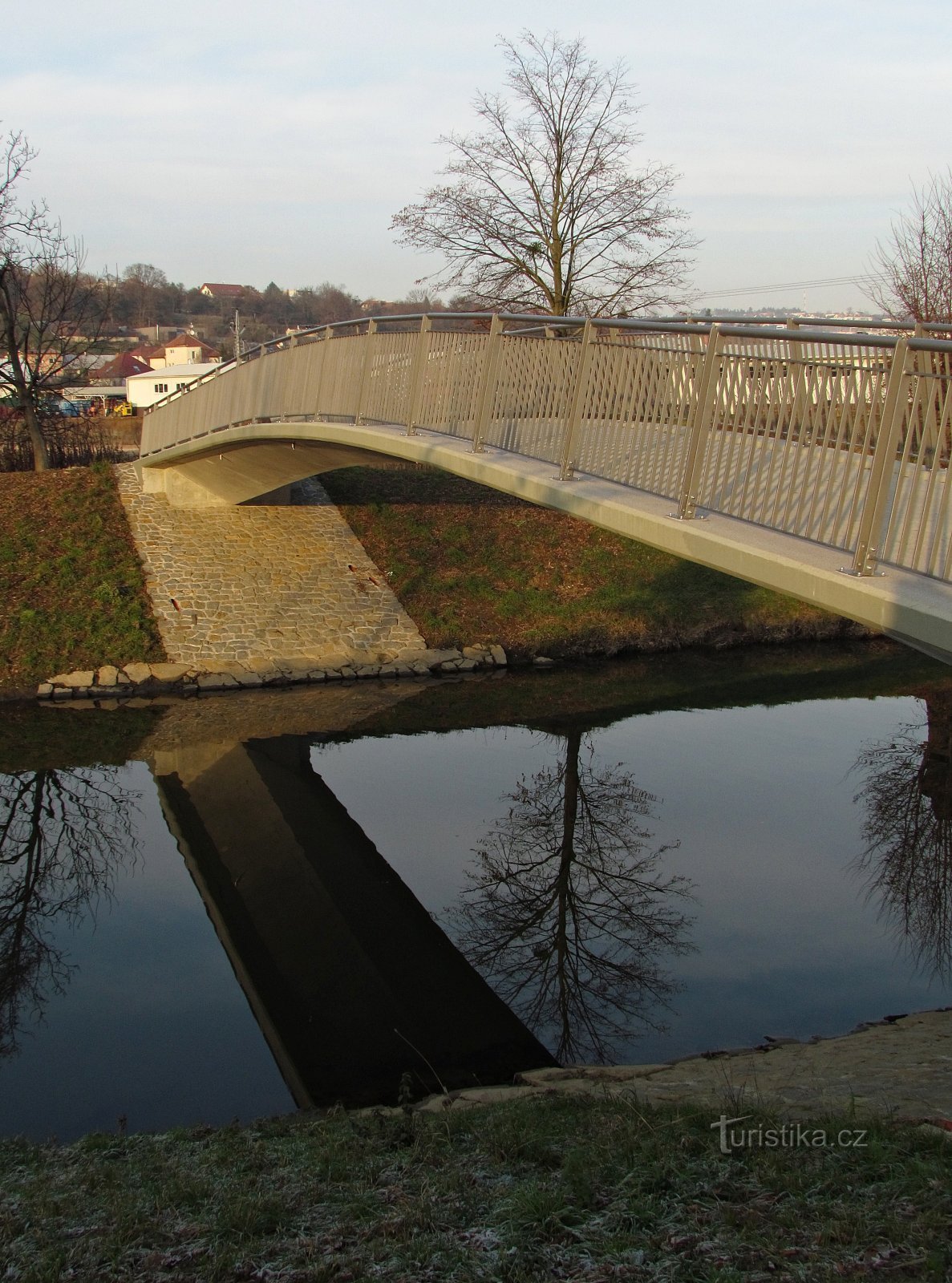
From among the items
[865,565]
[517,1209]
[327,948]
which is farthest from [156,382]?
[517,1209]

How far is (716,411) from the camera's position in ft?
23.8

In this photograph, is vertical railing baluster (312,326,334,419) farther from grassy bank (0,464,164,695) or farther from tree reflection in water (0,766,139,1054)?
tree reflection in water (0,766,139,1054)

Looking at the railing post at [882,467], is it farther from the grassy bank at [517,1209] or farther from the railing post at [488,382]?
the railing post at [488,382]

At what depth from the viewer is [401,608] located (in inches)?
767

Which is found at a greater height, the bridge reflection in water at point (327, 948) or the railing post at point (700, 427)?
the railing post at point (700, 427)

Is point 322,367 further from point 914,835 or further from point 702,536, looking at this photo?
point 914,835

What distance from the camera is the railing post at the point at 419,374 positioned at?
11.7 m

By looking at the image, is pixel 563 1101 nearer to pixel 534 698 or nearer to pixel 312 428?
pixel 312 428

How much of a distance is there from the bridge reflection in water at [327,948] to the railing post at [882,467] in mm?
3971

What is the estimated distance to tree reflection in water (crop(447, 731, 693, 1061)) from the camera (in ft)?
26.9

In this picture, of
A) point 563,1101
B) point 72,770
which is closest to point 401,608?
point 72,770

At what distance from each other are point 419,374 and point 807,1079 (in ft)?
26.4
